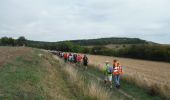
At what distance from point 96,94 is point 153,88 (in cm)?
745

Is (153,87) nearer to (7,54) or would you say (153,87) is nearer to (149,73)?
(7,54)

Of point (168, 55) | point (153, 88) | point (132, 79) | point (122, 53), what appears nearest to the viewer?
point (153, 88)

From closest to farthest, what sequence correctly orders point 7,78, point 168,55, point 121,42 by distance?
1. point 7,78
2. point 168,55
3. point 121,42

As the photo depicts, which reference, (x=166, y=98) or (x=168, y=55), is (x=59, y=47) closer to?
(x=168, y=55)

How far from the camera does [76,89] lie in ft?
52.5

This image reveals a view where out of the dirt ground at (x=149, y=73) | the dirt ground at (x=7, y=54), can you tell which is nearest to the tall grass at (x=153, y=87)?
the dirt ground at (x=149, y=73)

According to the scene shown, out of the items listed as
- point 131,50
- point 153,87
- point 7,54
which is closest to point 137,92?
point 153,87

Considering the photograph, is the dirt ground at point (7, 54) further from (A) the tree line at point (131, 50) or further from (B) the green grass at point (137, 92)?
(A) the tree line at point (131, 50)

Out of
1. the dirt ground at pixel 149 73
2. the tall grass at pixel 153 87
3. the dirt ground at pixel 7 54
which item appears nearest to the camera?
the tall grass at pixel 153 87

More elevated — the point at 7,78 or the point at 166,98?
the point at 7,78

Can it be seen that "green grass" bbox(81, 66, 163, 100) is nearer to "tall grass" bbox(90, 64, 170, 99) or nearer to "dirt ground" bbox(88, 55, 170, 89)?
"tall grass" bbox(90, 64, 170, 99)

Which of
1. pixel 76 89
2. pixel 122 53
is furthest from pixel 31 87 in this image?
pixel 122 53

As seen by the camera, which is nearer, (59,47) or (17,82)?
(17,82)

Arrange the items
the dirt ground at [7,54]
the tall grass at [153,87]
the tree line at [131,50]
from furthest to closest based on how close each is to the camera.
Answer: the tree line at [131,50] < the dirt ground at [7,54] < the tall grass at [153,87]
